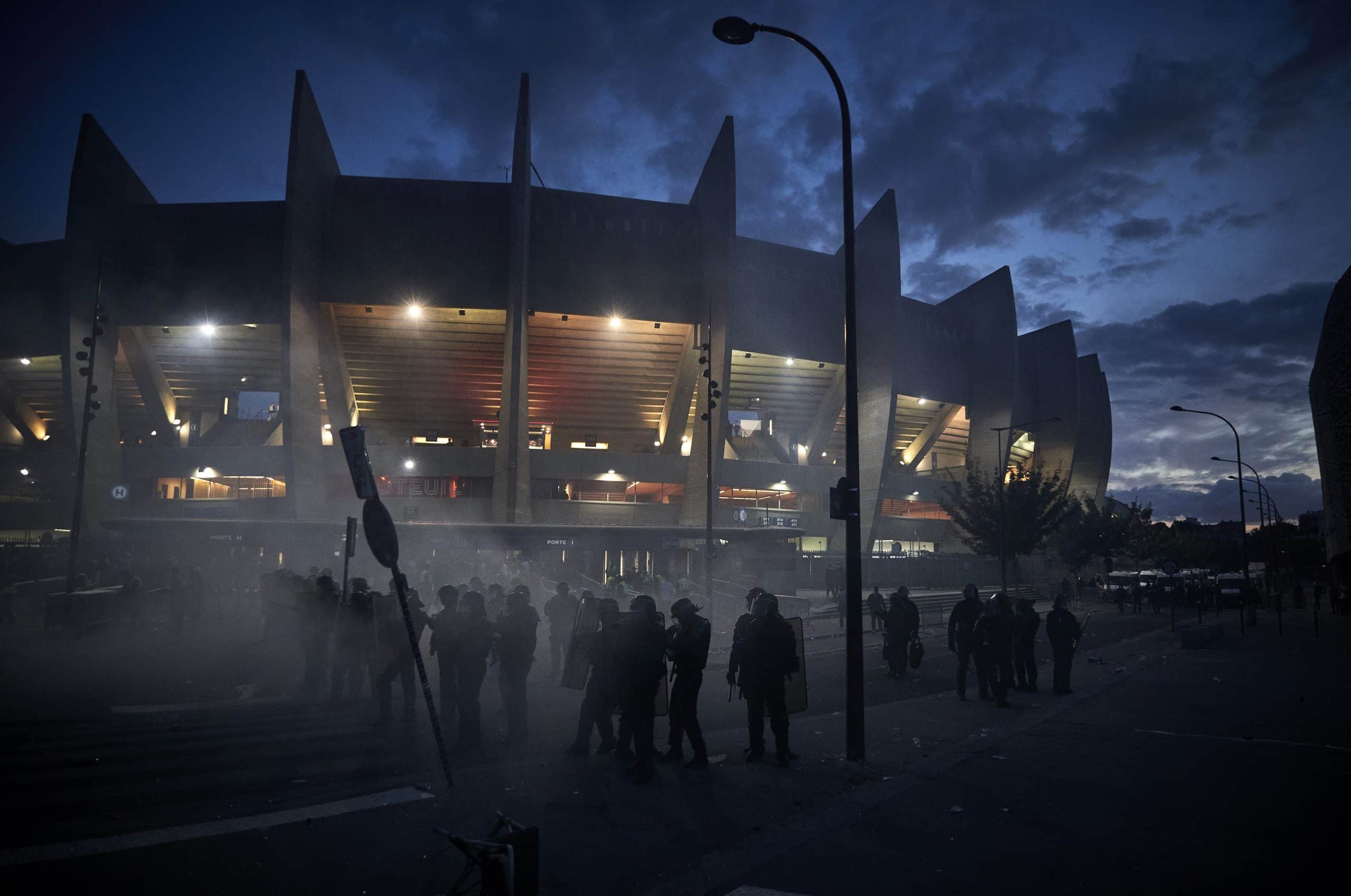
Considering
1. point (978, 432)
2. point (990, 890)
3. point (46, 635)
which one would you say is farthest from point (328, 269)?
point (978, 432)

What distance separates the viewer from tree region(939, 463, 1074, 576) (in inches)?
1329

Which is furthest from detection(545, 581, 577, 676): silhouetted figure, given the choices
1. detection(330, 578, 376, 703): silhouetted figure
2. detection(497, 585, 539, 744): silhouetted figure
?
detection(497, 585, 539, 744): silhouetted figure

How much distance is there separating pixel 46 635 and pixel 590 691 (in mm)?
15741

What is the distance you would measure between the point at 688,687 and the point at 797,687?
1313mm

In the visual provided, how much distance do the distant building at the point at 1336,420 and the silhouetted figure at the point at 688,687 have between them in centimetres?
4538

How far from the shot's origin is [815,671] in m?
13.6

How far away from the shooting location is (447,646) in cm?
773

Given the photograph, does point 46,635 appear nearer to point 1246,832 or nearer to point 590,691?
point 590,691

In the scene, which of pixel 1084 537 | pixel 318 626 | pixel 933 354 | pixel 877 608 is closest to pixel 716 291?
pixel 933 354

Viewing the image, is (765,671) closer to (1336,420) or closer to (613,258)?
(613,258)

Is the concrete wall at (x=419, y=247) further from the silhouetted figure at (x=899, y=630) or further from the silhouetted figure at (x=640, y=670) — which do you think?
the silhouetted figure at (x=640, y=670)

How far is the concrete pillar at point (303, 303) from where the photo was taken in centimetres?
3259

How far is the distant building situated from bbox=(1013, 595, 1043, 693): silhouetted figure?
3855cm

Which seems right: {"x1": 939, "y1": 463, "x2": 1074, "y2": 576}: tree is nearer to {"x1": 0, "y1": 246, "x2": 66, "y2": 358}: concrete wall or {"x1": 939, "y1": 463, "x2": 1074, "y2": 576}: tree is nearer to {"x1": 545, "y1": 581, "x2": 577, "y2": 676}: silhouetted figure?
{"x1": 545, "y1": 581, "x2": 577, "y2": 676}: silhouetted figure
